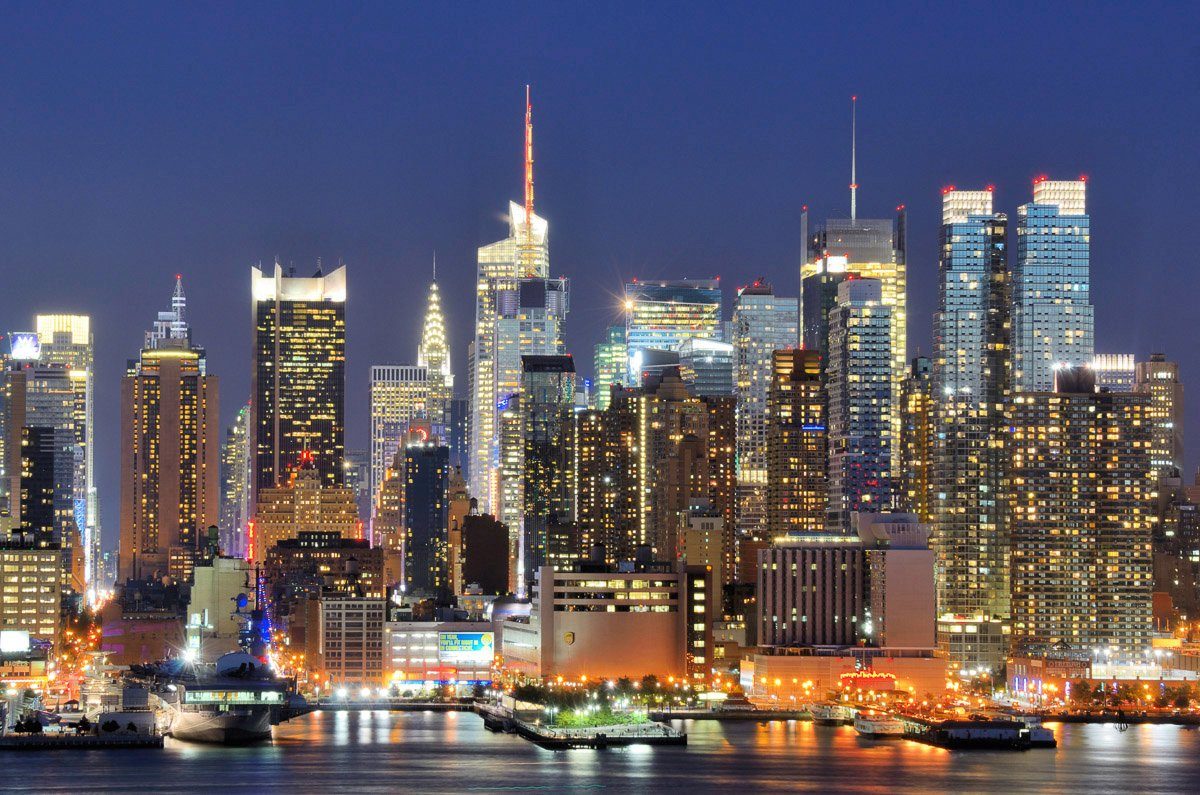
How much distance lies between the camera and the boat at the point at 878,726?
146 m

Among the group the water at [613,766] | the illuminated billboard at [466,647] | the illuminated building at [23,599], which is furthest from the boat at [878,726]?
the illuminated building at [23,599]

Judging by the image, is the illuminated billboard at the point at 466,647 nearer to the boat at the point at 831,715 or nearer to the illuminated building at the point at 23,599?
the illuminated building at the point at 23,599

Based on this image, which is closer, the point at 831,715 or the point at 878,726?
the point at 878,726

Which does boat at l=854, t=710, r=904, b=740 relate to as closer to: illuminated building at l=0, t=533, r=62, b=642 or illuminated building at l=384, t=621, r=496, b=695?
illuminated building at l=384, t=621, r=496, b=695

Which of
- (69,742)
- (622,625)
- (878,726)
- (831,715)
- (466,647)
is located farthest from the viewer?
(466,647)

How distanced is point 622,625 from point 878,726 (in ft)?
95.3

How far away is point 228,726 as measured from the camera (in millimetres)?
138750

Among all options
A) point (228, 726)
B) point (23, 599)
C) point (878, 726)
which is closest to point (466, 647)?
point (23, 599)

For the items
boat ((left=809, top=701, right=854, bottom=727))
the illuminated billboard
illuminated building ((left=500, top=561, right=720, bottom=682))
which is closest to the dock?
illuminated building ((left=500, top=561, right=720, bottom=682))

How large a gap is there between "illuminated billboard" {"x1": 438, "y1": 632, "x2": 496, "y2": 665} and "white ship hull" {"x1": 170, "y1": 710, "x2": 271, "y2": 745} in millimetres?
49499

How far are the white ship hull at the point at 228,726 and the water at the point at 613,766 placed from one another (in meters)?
1.49

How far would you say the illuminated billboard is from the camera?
624 ft

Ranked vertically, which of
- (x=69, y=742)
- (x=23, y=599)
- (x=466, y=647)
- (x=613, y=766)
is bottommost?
(x=613, y=766)

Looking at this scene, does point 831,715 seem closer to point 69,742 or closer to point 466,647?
point 466,647
